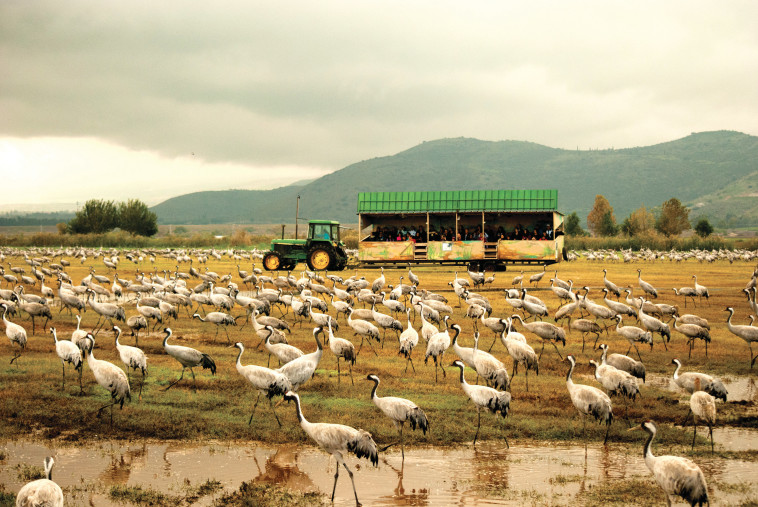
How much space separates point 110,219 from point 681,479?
11588 centimetres

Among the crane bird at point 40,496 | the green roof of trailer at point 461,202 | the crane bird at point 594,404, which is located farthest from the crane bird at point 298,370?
the green roof of trailer at point 461,202

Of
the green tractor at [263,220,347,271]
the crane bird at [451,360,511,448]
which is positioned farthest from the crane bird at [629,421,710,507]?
the green tractor at [263,220,347,271]

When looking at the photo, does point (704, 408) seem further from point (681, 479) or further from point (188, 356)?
point (188, 356)

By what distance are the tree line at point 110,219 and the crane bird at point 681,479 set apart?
111 metres

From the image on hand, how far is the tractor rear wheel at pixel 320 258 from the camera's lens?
4316cm

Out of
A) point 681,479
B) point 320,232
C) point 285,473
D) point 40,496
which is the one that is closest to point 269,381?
point 285,473

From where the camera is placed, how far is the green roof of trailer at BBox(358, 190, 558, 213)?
139 ft

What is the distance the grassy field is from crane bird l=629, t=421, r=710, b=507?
2.49 meters

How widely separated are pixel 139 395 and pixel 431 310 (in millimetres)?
9506

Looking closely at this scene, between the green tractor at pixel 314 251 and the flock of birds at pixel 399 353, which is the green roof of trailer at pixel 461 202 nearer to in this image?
the green tractor at pixel 314 251

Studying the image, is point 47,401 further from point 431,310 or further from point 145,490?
point 431,310

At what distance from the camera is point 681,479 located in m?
7.95

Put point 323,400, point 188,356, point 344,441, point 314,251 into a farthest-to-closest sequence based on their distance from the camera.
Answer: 1. point 314,251
2. point 188,356
3. point 323,400
4. point 344,441

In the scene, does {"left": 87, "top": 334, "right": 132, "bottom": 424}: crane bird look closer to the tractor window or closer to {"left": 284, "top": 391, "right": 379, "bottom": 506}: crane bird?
{"left": 284, "top": 391, "right": 379, "bottom": 506}: crane bird
